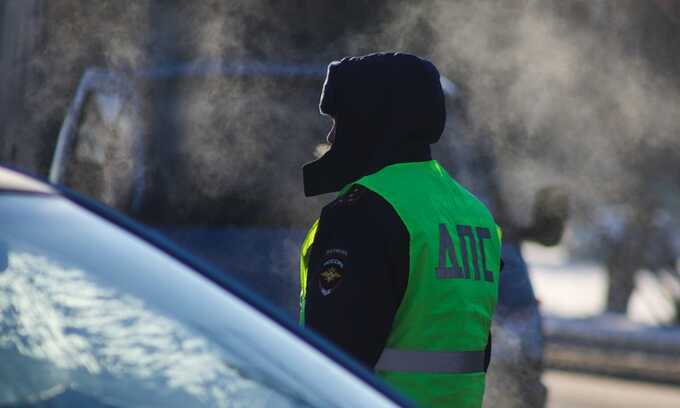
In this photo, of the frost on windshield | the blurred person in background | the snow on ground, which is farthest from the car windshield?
the snow on ground

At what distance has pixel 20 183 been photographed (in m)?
2.00

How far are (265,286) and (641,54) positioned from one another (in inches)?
399

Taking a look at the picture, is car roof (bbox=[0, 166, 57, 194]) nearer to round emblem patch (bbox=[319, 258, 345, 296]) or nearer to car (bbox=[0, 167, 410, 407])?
car (bbox=[0, 167, 410, 407])

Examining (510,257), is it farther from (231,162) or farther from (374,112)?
(374,112)

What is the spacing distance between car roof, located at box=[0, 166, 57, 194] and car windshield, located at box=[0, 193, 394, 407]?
20 millimetres


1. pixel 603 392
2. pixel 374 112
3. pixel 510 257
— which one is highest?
pixel 374 112

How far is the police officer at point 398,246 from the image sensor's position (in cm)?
257

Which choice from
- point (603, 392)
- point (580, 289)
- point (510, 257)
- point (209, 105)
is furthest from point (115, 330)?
point (580, 289)

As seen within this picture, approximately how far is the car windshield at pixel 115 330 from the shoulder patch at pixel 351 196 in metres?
0.65

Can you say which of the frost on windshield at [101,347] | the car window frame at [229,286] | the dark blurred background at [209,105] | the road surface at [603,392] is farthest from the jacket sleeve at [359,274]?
the road surface at [603,392]

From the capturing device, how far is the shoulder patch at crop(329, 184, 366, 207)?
262 cm

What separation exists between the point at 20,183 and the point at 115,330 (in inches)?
11.1

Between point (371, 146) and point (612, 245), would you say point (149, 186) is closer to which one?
point (371, 146)

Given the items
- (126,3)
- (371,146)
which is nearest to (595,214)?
(126,3)
